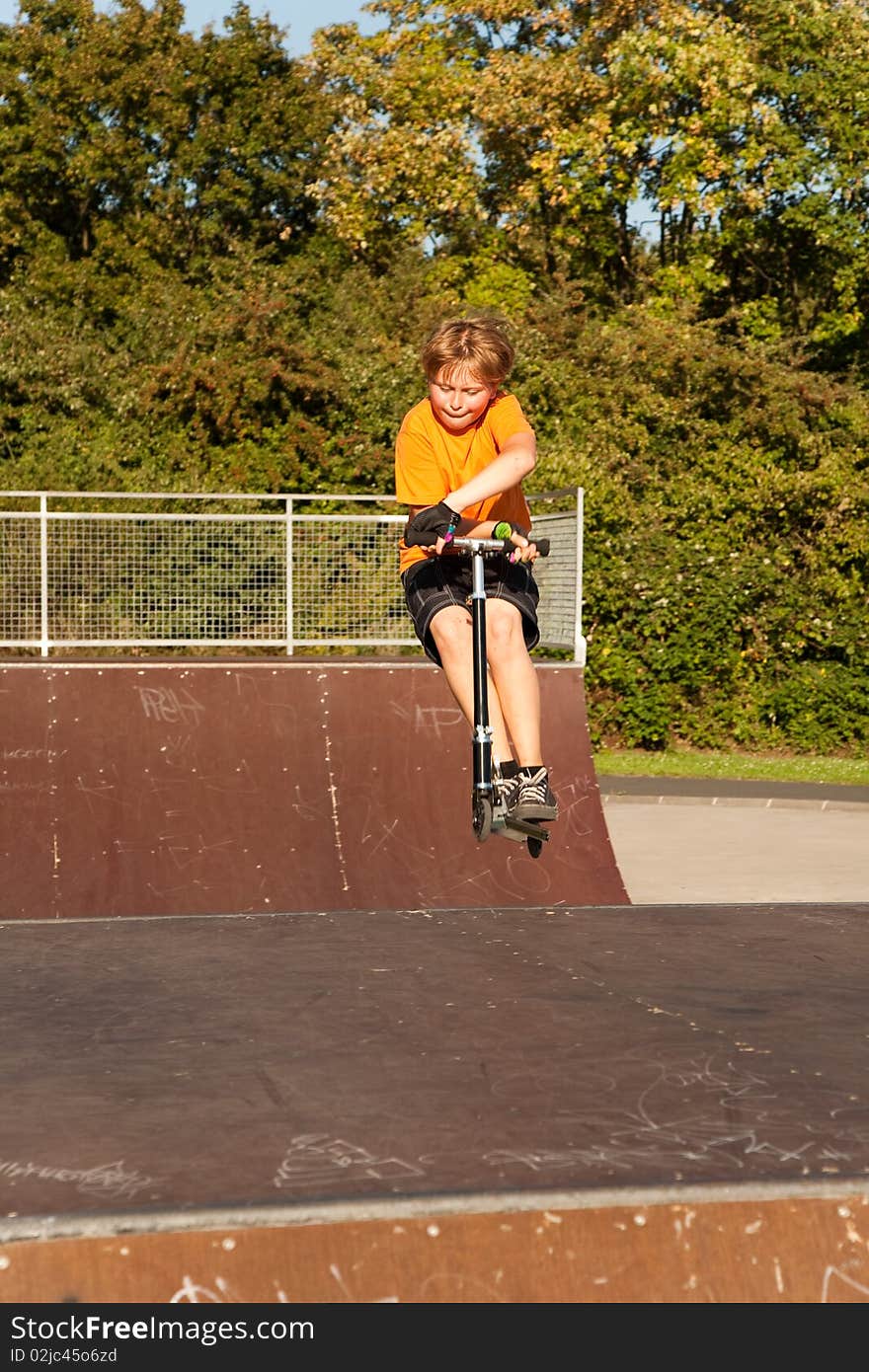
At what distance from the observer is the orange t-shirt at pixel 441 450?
16.6 ft

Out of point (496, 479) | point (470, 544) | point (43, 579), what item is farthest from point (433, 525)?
point (43, 579)

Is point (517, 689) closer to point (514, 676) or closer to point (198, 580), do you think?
point (514, 676)

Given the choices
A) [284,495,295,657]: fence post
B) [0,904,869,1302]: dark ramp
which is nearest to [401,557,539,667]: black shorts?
[0,904,869,1302]: dark ramp

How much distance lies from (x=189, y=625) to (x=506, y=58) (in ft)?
65.2

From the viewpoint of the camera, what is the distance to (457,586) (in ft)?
17.4

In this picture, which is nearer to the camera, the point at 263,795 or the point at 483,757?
the point at 483,757

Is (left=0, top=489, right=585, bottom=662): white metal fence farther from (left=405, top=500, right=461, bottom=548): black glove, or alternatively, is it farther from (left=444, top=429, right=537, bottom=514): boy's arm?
(left=405, top=500, right=461, bottom=548): black glove

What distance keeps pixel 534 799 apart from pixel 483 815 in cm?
18

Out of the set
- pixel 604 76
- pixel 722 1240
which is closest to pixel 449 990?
pixel 722 1240

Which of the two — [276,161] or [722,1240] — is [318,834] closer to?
[722,1240]

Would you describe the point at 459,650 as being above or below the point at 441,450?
below

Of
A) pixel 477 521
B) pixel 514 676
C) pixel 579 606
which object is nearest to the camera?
pixel 477 521

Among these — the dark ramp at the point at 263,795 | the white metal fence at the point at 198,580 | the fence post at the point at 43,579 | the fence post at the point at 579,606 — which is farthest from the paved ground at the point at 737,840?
the fence post at the point at 43,579

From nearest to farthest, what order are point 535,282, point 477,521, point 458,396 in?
point 477,521 < point 458,396 < point 535,282
